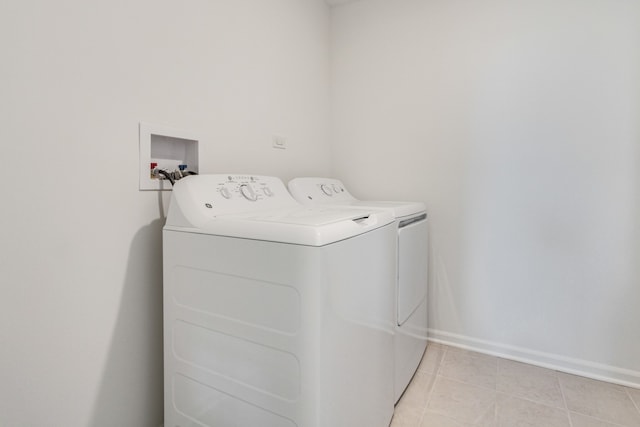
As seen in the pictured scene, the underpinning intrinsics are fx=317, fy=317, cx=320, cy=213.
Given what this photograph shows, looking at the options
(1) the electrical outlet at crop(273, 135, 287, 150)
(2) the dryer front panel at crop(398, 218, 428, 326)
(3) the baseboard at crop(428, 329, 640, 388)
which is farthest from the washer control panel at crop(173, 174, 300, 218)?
(3) the baseboard at crop(428, 329, 640, 388)

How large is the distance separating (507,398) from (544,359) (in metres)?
0.47

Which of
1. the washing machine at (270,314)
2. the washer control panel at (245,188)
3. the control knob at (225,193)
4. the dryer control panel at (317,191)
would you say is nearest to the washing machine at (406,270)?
the dryer control panel at (317,191)

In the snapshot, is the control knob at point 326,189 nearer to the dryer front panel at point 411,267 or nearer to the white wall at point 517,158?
the white wall at point 517,158

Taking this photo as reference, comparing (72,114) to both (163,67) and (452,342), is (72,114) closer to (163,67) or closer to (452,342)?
(163,67)

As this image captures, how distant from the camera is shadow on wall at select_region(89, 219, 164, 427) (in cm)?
104

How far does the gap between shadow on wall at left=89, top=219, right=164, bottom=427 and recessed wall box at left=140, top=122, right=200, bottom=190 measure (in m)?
0.16

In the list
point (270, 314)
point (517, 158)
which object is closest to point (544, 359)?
point (517, 158)

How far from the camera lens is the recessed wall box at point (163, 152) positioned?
Answer: 1101 mm

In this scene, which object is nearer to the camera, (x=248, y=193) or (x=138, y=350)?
(x=138, y=350)

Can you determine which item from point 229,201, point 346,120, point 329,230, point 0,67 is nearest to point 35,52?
point 0,67

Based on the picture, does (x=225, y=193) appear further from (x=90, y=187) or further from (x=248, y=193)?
(x=90, y=187)

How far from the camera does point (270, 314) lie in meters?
0.84

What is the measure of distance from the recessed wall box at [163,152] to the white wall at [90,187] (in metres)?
0.03

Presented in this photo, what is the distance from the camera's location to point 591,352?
1633 mm
